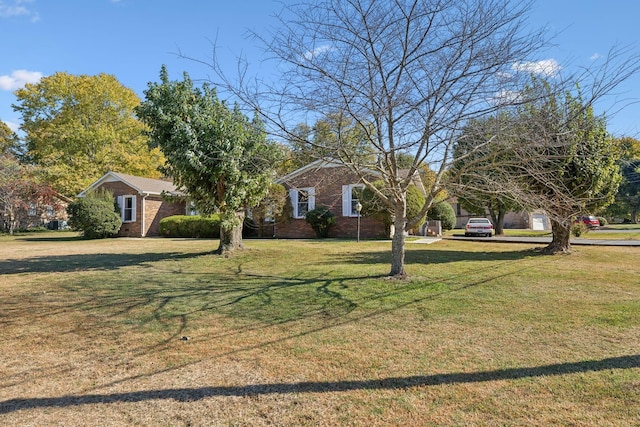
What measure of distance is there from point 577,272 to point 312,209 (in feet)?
43.7

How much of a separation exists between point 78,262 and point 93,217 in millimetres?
11670

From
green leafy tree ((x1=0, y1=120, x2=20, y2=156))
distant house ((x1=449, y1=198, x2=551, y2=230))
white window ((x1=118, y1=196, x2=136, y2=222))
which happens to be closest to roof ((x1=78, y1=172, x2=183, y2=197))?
white window ((x1=118, y1=196, x2=136, y2=222))

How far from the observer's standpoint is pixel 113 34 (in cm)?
1067

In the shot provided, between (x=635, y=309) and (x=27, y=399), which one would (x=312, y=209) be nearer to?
(x=635, y=309)

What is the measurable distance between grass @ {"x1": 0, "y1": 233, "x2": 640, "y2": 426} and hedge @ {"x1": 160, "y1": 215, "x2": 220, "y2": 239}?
12627 millimetres

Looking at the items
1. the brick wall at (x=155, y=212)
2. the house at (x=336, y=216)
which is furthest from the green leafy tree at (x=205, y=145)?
the brick wall at (x=155, y=212)

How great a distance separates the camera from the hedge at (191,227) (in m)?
20.9

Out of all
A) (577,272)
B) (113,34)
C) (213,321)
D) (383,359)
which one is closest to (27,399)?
(213,321)

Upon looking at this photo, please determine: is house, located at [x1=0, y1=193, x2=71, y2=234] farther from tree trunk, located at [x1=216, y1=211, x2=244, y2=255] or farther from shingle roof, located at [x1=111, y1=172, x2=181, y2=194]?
tree trunk, located at [x1=216, y1=211, x2=244, y2=255]

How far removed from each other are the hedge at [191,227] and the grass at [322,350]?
12627 millimetres

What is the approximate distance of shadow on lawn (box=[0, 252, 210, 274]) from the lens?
9.48 metres

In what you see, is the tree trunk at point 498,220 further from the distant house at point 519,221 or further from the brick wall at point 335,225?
the distant house at point 519,221

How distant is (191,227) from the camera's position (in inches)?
849

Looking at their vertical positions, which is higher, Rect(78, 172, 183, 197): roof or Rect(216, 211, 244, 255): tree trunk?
Rect(78, 172, 183, 197): roof
